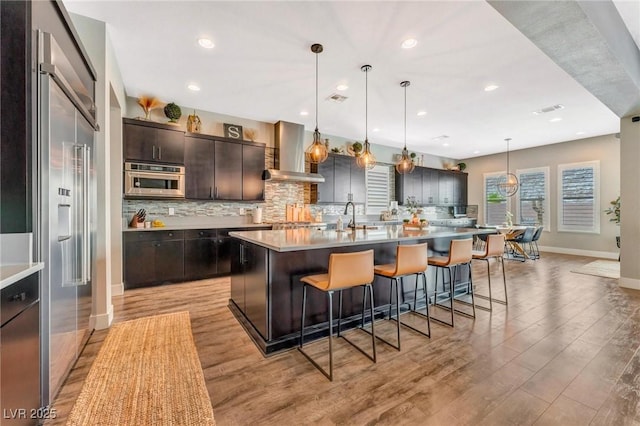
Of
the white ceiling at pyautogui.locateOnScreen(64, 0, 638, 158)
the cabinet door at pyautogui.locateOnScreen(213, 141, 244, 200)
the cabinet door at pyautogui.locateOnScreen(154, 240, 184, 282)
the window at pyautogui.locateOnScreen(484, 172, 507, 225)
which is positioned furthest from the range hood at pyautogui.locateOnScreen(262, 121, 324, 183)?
the window at pyautogui.locateOnScreen(484, 172, 507, 225)

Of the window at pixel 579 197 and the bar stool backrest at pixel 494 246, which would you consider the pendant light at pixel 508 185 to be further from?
the bar stool backrest at pixel 494 246

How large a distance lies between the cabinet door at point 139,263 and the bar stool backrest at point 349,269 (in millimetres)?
3321

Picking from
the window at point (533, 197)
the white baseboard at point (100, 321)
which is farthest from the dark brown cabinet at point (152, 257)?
the window at point (533, 197)

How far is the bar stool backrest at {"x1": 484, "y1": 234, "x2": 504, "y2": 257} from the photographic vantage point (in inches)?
130

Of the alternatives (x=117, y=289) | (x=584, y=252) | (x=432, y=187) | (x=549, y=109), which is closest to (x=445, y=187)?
(x=432, y=187)

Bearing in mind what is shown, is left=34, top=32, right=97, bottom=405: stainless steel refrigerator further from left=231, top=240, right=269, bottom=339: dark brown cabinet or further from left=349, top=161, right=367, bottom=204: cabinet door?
left=349, top=161, right=367, bottom=204: cabinet door

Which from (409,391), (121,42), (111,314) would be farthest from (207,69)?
(409,391)

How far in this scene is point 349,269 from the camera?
2.08 meters

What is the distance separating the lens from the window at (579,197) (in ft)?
22.1

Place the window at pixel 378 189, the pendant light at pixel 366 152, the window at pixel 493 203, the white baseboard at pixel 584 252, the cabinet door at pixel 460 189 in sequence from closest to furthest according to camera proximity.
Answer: the pendant light at pixel 366 152 → the white baseboard at pixel 584 252 → the window at pixel 378 189 → the window at pixel 493 203 → the cabinet door at pixel 460 189

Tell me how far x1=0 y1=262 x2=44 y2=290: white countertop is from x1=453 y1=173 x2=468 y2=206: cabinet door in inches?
378

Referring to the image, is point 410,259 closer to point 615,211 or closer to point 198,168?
point 198,168

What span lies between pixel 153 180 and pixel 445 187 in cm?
800

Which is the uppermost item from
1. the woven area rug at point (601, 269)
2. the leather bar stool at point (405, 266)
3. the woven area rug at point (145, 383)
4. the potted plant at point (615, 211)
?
the potted plant at point (615, 211)
